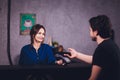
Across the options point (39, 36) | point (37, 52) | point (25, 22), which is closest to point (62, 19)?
point (25, 22)

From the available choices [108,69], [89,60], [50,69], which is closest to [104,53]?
[108,69]

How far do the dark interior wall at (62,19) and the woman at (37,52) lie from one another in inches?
31.4

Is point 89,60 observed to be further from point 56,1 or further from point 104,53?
point 56,1

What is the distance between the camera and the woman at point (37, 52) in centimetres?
Answer: 380

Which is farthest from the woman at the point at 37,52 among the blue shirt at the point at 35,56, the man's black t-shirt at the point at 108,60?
the man's black t-shirt at the point at 108,60

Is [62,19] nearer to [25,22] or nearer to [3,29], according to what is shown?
[25,22]

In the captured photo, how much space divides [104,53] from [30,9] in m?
2.76

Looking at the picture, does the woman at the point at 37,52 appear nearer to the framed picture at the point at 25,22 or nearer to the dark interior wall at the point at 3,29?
the framed picture at the point at 25,22

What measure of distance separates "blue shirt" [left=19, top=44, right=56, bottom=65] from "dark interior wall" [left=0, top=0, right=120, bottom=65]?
2.70 ft

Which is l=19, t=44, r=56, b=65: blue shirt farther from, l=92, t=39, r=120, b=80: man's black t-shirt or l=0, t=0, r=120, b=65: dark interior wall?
l=92, t=39, r=120, b=80: man's black t-shirt

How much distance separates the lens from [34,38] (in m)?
3.89

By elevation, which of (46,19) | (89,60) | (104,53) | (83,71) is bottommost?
(83,71)

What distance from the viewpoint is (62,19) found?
4.75 meters

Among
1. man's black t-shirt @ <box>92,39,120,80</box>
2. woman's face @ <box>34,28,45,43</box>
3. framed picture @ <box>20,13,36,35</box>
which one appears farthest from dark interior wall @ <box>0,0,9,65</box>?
man's black t-shirt @ <box>92,39,120,80</box>
